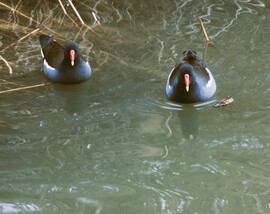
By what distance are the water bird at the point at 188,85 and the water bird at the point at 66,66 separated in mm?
953

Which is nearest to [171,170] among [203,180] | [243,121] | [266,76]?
[203,180]

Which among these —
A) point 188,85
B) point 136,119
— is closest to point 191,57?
point 188,85

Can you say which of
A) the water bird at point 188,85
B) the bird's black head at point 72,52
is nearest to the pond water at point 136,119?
the water bird at point 188,85

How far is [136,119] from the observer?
19.4 feet

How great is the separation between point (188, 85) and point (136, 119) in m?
0.65

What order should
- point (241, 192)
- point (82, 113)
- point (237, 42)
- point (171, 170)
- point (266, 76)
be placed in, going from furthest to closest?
point (237, 42)
point (266, 76)
point (82, 113)
point (171, 170)
point (241, 192)

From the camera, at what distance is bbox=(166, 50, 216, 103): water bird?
6203 millimetres

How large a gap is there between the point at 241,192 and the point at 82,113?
1.89 meters

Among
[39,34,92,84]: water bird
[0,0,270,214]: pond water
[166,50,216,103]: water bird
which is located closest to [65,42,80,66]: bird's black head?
[39,34,92,84]: water bird

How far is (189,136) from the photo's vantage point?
5648 millimetres

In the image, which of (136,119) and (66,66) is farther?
(66,66)

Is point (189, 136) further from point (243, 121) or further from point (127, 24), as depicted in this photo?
point (127, 24)

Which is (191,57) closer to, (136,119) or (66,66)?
(136,119)

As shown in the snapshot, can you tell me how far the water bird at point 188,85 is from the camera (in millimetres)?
6203
